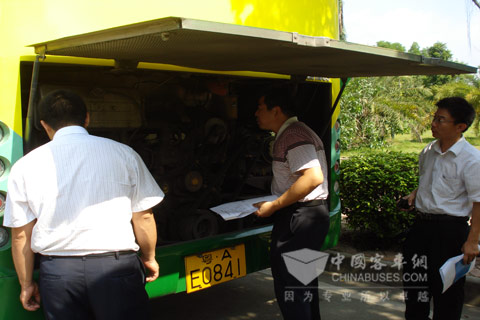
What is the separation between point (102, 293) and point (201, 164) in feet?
6.74

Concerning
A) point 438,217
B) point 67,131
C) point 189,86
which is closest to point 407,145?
point 189,86

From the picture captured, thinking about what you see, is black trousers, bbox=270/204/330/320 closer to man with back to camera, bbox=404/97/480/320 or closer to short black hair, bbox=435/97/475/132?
man with back to camera, bbox=404/97/480/320

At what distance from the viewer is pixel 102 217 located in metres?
2.30

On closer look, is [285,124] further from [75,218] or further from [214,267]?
[75,218]

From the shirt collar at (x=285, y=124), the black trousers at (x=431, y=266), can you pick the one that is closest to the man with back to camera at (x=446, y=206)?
the black trousers at (x=431, y=266)

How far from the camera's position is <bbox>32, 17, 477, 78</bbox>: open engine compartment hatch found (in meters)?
2.15

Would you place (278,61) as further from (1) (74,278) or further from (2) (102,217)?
(1) (74,278)

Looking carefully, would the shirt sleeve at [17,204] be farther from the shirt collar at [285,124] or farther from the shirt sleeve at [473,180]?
the shirt sleeve at [473,180]

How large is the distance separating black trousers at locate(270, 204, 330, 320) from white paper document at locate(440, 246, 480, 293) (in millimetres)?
778

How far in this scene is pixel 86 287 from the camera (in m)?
2.29

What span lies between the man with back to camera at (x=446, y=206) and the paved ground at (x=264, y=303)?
0.87m

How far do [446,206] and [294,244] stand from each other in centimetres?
100

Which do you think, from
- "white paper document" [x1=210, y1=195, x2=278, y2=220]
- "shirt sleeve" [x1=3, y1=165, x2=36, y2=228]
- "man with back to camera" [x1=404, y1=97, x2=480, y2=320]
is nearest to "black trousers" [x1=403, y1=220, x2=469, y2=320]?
"man with back to camera" [x1=404, y1=97, x2=480, y2=320]

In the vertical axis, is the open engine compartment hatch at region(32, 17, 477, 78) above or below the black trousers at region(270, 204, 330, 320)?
above
